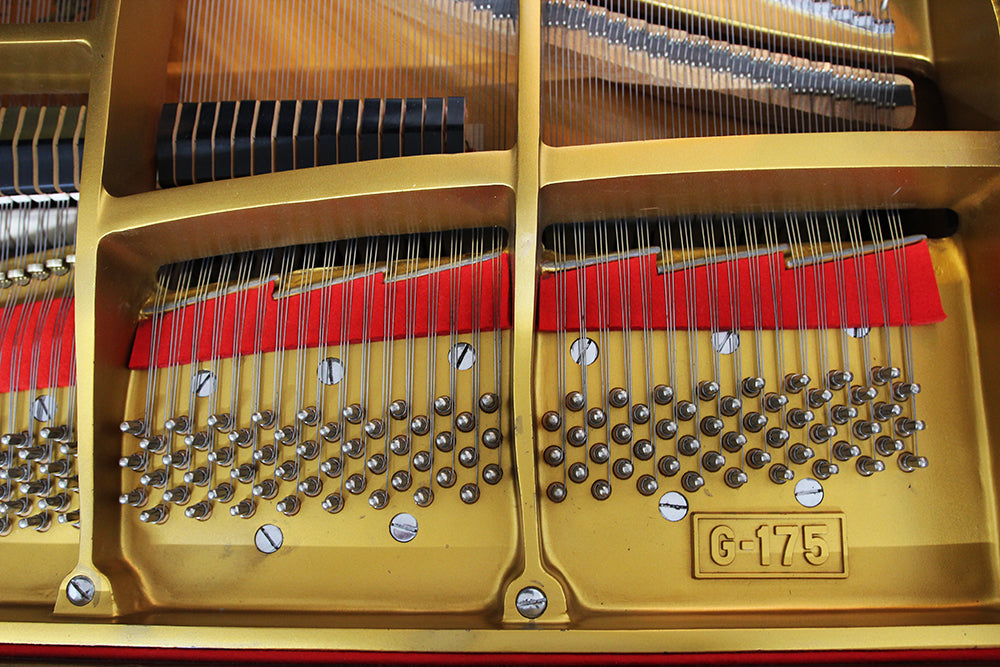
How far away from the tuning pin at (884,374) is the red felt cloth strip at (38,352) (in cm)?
207

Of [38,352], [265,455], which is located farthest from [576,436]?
[38,352]

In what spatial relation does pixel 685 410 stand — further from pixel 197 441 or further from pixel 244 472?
Answer: pixel 197 441

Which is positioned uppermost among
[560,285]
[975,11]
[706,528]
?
[975,11]

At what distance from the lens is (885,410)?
5.25 feet

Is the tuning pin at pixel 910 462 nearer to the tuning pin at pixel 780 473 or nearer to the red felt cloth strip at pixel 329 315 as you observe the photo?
the tuning pin at pixel 780 473

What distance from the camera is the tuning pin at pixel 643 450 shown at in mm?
1598

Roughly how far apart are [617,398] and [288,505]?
84 centimetres

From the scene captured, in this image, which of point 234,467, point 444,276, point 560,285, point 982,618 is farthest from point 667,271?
point 234,467

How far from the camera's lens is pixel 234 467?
172 cm

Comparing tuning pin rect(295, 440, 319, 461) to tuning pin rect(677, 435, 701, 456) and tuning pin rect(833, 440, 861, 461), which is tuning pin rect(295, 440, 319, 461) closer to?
tuning pin rect(677, 435, 701, 456)

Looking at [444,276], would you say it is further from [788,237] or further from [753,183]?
[788,237]

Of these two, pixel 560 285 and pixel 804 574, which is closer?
pixel 804 574

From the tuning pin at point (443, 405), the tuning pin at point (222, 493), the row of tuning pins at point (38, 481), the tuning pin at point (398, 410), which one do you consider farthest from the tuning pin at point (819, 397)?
the row of tuning pins at point (38, 481)

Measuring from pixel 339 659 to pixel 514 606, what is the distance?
0.42m
